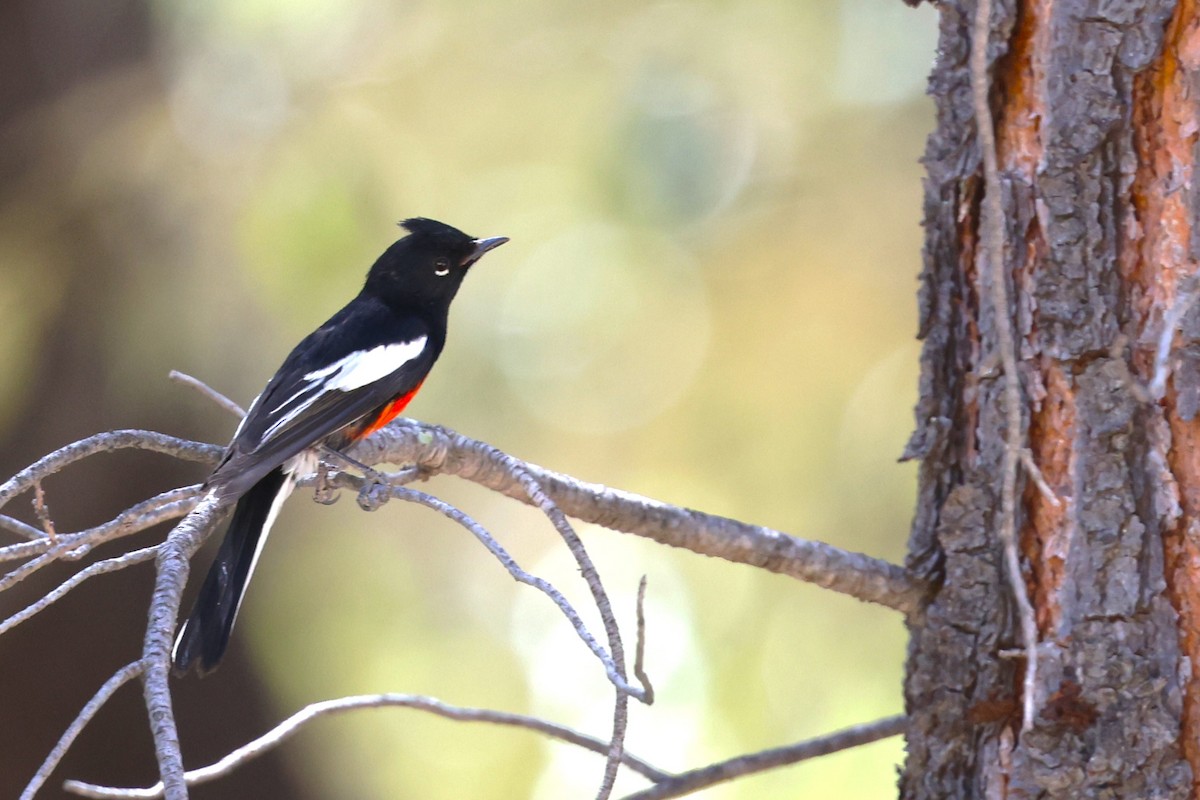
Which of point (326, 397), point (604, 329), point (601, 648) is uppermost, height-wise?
point (604, 329)

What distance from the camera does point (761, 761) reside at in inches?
103

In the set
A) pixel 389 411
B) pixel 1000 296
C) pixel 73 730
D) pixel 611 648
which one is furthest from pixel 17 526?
pixel 1000 296

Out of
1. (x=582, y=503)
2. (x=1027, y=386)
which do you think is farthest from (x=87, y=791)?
(x=1027, y=386)

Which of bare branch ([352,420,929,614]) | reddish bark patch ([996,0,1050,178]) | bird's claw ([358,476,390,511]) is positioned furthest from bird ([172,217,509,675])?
reddish bark patch ([996,0,1050,178])

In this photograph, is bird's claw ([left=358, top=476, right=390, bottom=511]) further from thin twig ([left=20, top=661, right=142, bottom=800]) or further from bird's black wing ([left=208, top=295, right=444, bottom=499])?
thin twig ([left=20, top=661, right=142, bottom=800])

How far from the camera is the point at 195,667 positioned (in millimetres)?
2543

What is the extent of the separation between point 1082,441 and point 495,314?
151 inches

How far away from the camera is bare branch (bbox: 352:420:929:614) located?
2.37m

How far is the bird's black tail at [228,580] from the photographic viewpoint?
2.56 meters

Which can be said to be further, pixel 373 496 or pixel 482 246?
pixel 482 246

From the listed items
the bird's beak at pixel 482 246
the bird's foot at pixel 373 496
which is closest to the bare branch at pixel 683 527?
the bird's foot at pixel 373 496

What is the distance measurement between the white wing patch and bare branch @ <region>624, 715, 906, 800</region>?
4.03 feet

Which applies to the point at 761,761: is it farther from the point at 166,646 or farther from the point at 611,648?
the point at 166,646

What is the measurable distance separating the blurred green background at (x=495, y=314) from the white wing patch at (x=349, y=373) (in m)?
1.23
